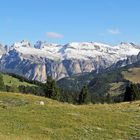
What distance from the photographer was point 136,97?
174 meters

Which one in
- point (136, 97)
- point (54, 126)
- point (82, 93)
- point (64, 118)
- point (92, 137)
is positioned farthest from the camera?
point (82, 93)

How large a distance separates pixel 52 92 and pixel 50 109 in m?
128

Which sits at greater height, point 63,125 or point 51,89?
point 51,89

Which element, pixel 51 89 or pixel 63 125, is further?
pixel 51 89

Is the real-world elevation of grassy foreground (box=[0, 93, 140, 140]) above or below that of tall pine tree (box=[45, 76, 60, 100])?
below

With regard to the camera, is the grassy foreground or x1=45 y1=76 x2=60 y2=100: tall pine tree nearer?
the grassy foreground

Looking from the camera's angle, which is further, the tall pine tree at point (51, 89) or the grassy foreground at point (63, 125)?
the tall pine tree at point (51, 89)

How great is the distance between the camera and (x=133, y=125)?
139ft

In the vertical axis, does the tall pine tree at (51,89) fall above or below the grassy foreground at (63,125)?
above

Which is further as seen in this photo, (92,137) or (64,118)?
(64,118)

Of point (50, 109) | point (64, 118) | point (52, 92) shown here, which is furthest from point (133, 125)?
point (52, 92)

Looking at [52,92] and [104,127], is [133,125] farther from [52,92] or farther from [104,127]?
[52,92]

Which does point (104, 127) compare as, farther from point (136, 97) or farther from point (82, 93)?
point (82, 93)

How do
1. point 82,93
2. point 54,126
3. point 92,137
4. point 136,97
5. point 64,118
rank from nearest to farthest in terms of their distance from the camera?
point 92,137 → point 54,126 → point 64,118 → point 136,97 → point 82,93
